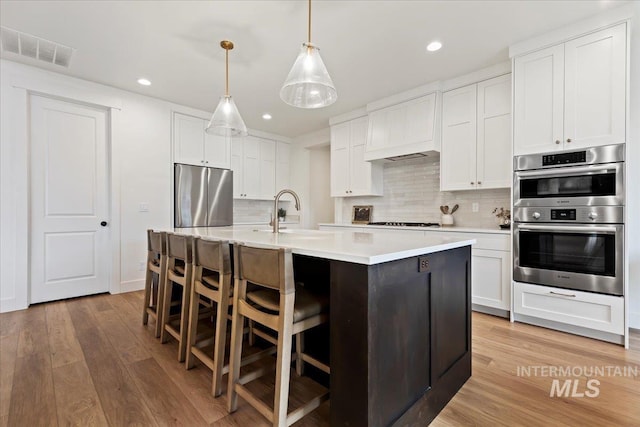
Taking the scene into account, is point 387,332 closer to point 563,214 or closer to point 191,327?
point 191,327

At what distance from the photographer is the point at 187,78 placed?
11.4 ft

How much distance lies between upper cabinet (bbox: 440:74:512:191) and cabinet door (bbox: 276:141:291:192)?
330 cm

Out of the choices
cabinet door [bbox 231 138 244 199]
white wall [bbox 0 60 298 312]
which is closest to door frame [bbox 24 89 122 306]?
white wall [bbox 0 60 298 312]

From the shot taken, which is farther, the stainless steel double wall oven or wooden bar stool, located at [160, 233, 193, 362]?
the stainless steel double wall oven

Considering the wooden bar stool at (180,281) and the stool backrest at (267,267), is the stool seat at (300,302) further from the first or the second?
the wooden bar stool at (180,281)

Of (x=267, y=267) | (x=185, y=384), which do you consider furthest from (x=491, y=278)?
(x=185, y=384)

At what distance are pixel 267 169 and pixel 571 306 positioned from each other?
482cm

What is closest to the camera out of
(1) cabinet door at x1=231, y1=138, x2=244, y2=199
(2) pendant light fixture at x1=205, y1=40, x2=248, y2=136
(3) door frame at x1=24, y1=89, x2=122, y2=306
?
(2) pendant light fixture at x1=205, y1=40, x2=248, y2=136

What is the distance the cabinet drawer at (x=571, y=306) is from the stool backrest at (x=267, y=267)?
2519 mm

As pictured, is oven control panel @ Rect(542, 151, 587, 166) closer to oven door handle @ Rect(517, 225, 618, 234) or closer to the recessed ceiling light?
oven door handle @ Rect(517, 225, 618, 234)

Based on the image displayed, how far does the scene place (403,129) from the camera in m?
3.83

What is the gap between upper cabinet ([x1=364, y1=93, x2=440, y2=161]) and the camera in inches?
141

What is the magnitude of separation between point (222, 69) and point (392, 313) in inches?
125

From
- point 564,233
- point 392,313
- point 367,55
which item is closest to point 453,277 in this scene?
point 392,313
